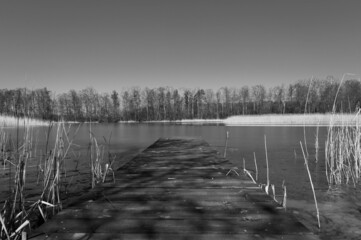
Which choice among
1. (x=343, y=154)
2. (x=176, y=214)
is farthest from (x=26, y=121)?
(x=343, y=154)

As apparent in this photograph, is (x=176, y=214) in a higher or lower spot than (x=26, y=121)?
lower

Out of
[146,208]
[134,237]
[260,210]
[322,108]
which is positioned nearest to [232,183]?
[260,210]

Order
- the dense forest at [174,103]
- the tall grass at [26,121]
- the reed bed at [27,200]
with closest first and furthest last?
the reed bed at [27,200], the tall grass at [26,121], the dense forest at [174,103]

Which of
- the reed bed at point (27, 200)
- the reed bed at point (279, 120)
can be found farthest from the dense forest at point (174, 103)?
the reed bed at point (27, 200)

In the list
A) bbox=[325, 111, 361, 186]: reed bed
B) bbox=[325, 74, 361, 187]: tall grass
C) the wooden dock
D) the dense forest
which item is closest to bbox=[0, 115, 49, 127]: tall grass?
the wooden dock

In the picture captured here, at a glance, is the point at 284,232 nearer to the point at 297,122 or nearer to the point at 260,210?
the point at 260,210

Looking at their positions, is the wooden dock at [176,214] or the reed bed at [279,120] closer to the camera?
the wooden dock at [176,214]

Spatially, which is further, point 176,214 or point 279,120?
point 279,120

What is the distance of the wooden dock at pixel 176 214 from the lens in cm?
174

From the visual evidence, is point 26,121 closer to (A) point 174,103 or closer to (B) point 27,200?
(B) point 27,200

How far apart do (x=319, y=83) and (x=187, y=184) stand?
46.9 m

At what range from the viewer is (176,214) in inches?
83.4

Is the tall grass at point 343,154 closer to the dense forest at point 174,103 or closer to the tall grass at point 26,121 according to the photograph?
the tall grass at point 26,121

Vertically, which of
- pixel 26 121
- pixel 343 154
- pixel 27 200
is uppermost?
pixel 26 121
